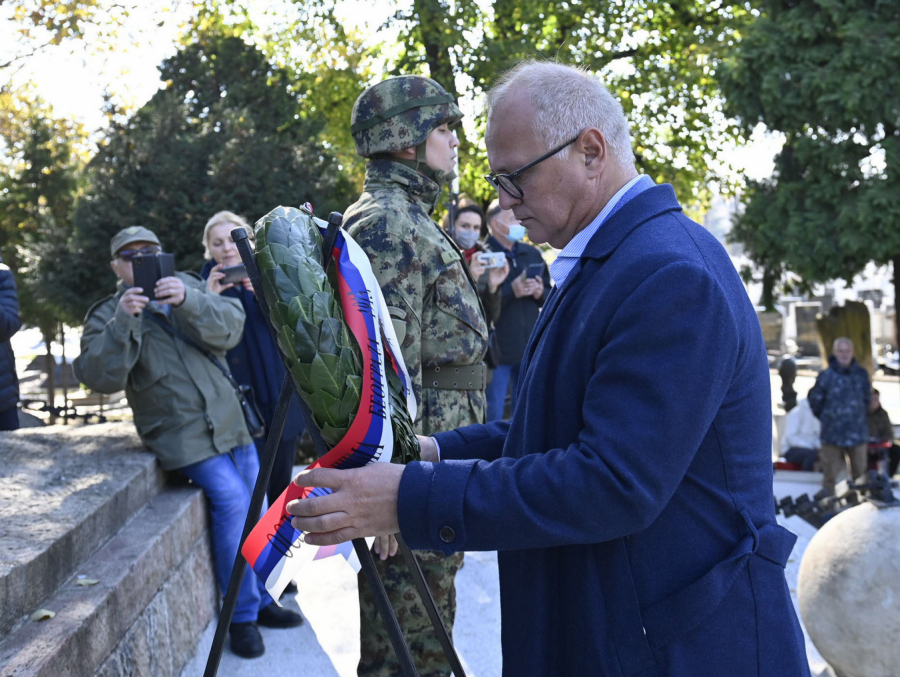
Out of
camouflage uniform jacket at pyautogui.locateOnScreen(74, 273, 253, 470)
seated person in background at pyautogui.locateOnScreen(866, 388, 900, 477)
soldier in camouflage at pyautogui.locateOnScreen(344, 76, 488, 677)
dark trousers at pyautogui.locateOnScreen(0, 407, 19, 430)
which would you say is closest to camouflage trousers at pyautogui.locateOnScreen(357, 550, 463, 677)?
soldier in camouflage at pyautogui.locateOnScreen(344, 76, 488, 677)

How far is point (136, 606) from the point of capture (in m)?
3.37

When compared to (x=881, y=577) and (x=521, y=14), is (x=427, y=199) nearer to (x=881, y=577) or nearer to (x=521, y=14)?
(x=881, y=577)

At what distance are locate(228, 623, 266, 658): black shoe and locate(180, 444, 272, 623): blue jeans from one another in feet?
0.14

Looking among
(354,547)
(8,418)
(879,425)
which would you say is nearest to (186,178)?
(8,418)

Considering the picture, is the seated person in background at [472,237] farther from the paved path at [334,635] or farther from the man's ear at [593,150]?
the man's ear at [593,150]

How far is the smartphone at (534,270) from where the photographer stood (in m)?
7.28

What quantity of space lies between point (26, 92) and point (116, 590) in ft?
48.9

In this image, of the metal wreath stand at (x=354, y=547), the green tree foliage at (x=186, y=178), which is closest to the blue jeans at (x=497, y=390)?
the metal wreath stand at (x=354, y=547)

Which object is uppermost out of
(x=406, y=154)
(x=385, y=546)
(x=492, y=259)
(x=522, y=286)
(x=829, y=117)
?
(x=829, y=117)

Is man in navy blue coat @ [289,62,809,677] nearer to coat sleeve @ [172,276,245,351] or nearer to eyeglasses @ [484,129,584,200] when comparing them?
eyeglasses @ [484,129,584,200]

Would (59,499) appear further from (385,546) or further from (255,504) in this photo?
(255,504)

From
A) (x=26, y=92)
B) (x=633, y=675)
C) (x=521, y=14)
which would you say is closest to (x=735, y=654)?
(x=633, y=675)

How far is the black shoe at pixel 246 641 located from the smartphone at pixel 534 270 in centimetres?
374

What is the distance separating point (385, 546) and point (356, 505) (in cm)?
125
